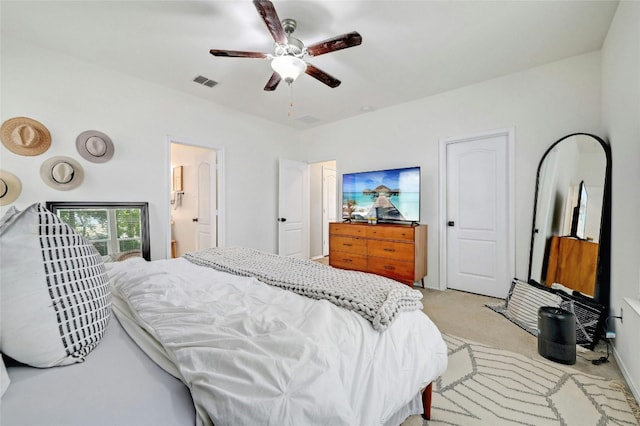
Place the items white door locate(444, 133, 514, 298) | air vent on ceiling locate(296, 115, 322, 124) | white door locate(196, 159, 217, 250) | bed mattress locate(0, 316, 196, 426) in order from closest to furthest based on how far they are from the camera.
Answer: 1. bed mattress locate(0, 316, 196, 426)
2. white door locate(444, 133, 514, 298)
3. white door locate(196, 159, 217, 250)
4. air vent on ceiling locate(296, 115, 322, 124)

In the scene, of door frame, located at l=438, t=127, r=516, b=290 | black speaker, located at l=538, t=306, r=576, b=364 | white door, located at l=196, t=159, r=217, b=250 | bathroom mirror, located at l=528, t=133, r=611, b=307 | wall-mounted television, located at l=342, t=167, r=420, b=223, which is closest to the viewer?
black speaker, located at l=538, t=306, r=576, b=364

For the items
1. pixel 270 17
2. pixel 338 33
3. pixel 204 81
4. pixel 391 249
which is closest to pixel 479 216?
pixel 391 249

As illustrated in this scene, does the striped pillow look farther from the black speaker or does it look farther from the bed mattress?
the bed mattress

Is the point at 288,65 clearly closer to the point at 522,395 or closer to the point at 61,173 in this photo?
the point at 61,173

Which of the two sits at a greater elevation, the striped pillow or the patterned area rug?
the striped pillow

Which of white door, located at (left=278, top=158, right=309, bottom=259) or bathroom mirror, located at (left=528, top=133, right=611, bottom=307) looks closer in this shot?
bathroom mirror, located at (left=528, top=133, right=611, bottom=307)

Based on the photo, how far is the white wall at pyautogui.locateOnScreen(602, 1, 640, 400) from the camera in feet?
5.70

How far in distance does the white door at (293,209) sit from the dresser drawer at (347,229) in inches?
39.3

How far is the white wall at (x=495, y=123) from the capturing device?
9.39 feet

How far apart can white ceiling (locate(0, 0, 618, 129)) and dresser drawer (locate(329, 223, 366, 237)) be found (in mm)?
1885

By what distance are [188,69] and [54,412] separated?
130 inches

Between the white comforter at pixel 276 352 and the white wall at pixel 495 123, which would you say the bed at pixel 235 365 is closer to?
the white comforter at pixel 276 352

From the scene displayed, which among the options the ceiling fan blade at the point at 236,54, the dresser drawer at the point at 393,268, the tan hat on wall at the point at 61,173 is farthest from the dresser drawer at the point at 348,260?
the tan hat on wall at the point at 61,173

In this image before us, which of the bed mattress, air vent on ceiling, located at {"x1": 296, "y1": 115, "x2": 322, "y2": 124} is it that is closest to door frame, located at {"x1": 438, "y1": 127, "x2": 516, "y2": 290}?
air vent on ceiling, located at {"x1": 296, "y1": 115, "x2": 322, "y2": 124}
